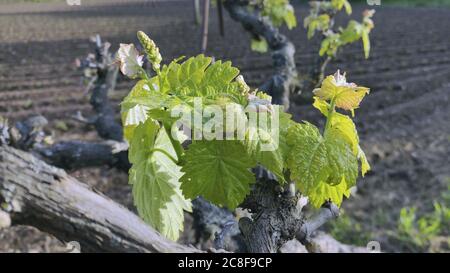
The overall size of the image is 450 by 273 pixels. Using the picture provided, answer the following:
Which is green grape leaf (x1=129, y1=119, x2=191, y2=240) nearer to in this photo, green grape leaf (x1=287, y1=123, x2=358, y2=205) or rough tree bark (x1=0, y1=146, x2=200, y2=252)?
green grape leaf (x1=287, y1=123, x2=358, y2=205)

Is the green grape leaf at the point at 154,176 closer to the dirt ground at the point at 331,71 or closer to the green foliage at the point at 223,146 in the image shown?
the green foliage at the point at 223,146

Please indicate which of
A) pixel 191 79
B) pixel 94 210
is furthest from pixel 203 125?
pixel 94 210

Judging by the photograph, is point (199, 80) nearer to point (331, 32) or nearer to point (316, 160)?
point (316, 160)

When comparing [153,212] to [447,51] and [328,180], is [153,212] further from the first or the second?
[447,51]

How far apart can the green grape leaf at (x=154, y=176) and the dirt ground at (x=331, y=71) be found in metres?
0.52

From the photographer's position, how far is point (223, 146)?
2.89 ft

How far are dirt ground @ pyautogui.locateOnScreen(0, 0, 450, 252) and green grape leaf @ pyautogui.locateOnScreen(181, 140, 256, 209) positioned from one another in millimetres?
611

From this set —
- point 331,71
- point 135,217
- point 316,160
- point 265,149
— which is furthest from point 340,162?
point 331,71

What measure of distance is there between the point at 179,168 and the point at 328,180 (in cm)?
29

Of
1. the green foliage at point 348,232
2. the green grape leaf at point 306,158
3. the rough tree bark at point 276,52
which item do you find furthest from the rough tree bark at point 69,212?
the green foliage at point 348,232

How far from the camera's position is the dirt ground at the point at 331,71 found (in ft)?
11.5

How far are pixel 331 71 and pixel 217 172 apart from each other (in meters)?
5.48

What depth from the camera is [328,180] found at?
931mm

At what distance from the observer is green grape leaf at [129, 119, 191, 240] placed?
95 cm
